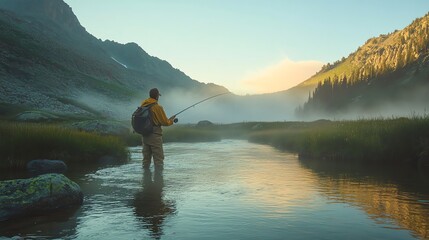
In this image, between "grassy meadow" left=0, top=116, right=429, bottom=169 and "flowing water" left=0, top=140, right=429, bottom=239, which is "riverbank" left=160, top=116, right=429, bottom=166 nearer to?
"grassy meadow" left=0, top=116, right=429, bottom=169

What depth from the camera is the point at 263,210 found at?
9.06m

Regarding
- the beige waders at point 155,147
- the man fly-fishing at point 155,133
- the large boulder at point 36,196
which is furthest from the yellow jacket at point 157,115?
the large boulder at point 36,196

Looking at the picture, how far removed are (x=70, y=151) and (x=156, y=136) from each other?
240 inches

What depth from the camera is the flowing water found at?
23.7 feet

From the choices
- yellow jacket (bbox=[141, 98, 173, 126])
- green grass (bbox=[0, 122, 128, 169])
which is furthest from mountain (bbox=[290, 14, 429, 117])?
yellow jacket (bbox=[141, 98, 173, 126])

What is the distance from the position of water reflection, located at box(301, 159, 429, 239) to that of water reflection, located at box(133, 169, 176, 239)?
13.8 ft

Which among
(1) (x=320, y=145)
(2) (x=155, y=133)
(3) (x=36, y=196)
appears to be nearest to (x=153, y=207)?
(3) (x=36, y=196)

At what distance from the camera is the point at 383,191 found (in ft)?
37.7

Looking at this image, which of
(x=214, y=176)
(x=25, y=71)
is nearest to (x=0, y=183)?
(x=214, y=176)

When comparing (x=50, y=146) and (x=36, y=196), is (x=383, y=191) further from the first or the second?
(x=50, y=146)

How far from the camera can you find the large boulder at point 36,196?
815cm

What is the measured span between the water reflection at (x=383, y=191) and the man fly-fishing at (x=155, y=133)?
5445mm

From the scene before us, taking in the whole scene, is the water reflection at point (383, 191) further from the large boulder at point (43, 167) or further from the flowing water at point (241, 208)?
the large boulder at point (43, 167)

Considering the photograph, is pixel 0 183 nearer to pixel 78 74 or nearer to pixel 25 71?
pixel 25 71
